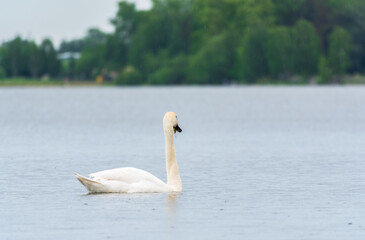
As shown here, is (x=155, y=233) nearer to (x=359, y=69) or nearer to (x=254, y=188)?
(x=254, y=188)

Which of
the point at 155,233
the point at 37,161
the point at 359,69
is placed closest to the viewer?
the point at 155,233

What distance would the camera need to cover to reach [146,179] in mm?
17281

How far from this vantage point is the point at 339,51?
142m

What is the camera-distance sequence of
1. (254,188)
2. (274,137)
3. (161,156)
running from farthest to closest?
1. (274,137)
2. (161,156)
3. (254,188)

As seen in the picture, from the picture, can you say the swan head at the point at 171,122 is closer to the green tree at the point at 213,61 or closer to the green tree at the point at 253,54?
the green tree at the point at 253,54

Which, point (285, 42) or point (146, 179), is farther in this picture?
point (285, 42)

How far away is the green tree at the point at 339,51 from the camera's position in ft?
462

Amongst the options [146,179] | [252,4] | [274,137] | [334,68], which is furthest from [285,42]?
[146,179]

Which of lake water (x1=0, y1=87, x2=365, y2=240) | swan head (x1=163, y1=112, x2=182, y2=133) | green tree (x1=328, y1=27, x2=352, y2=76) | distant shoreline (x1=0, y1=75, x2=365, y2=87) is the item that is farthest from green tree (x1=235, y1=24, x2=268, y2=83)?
swan head (x1=163, y1=112, x2=182, y2=133)

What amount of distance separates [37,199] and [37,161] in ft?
24.7

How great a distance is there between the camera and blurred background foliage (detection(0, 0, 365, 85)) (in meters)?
144

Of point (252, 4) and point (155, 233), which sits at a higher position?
point (252, 4)

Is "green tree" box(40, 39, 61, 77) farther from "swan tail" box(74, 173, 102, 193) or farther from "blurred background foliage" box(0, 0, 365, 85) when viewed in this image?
"swan tail" box(74, 173, 102, 193)

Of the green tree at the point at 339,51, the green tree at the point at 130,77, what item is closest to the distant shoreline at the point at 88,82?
the green tree at the point at 130,77
